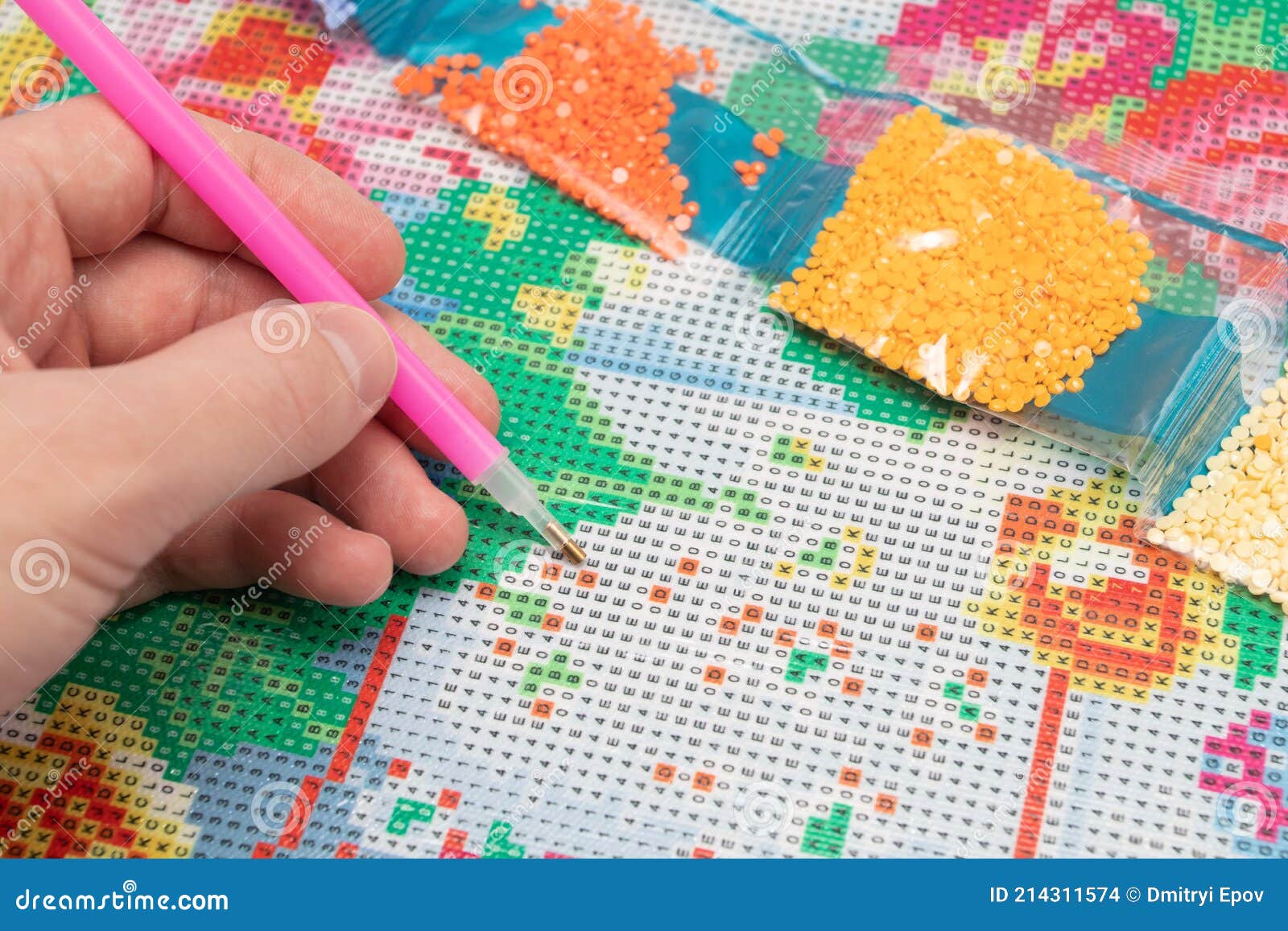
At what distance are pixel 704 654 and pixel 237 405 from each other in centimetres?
33

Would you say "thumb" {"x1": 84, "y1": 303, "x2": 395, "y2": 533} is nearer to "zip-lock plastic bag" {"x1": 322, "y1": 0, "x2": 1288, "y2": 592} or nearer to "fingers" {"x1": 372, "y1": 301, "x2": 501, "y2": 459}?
"fingers" {"x1": 372, "y1": 301, "x2": 501, "y2": 459}

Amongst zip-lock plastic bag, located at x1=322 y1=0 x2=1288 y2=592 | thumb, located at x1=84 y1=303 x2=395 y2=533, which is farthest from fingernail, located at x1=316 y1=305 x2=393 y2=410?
zip-lock plastic bag, located at x1=322 y1=0 x2=1288 y2=592

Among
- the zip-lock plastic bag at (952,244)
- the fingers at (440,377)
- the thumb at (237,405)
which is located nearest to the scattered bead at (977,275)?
the zip-lock plastic bag at (952,244)

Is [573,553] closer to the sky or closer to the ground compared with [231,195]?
closer to the ground

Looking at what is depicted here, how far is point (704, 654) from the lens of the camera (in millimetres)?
774

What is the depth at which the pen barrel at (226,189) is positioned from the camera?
749 millimetres

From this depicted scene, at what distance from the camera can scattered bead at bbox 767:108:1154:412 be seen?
830mm

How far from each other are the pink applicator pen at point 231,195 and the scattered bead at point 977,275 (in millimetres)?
277

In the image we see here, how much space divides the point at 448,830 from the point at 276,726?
0.13 metres

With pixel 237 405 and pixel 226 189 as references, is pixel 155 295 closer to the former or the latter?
pixel 226 189

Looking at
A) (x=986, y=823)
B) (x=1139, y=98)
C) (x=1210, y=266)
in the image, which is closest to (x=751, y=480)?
(x=986, y=823)

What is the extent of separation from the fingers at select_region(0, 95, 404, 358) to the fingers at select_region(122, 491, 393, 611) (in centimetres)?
15

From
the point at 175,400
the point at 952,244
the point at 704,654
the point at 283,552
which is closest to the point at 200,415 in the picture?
the point at 175,400

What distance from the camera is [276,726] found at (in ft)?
2.50
